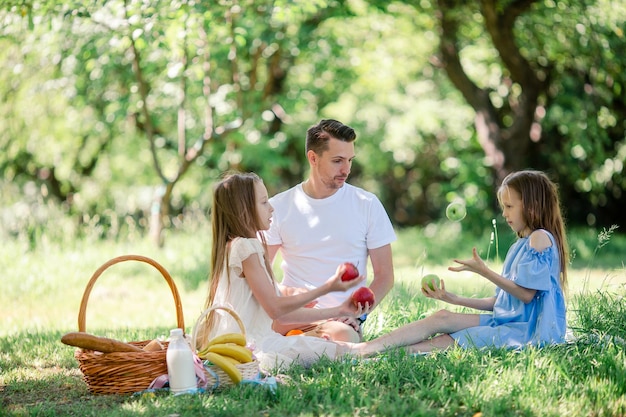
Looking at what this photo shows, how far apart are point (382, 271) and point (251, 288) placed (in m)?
1.07

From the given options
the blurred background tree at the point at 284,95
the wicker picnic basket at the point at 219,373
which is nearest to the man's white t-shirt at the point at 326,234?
the wicker picnic basket at the point at 219,373

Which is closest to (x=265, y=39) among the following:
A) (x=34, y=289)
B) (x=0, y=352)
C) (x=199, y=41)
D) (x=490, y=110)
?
(x=199, y=41)

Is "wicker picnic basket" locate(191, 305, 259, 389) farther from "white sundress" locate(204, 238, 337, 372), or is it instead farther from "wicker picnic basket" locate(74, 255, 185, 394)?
"white sundress" locate(204, 238, 337, 372)

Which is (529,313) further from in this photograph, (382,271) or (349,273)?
(349,273)

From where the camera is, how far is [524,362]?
4.12 metres

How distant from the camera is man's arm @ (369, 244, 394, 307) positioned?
16.7 feet

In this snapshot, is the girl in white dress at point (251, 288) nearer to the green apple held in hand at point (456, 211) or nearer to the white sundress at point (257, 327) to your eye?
the white sundress at point (257, 327)

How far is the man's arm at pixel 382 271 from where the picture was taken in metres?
5.09

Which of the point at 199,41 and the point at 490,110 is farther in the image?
the point at 490,110

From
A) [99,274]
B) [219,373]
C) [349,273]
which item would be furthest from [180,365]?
[349,273]

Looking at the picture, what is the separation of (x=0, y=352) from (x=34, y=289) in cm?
310

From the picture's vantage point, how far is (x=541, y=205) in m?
4.67

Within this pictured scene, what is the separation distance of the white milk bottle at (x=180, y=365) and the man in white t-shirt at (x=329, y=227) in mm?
1267

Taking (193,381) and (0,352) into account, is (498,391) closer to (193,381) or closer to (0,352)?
(193,381)
